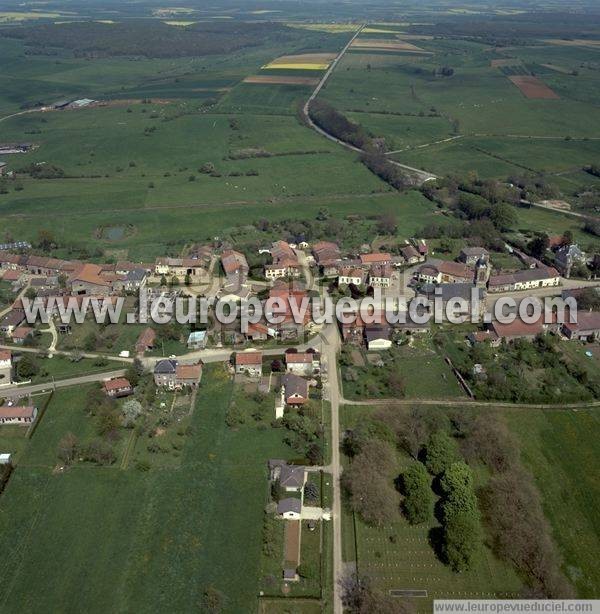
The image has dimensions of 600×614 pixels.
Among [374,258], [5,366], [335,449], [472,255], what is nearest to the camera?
[335,449]

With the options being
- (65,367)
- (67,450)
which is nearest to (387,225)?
(65,367)

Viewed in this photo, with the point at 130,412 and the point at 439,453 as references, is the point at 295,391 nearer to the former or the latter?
the point at 439,453

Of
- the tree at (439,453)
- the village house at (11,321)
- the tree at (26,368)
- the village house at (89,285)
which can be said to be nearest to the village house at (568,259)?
the tree at (439,453)

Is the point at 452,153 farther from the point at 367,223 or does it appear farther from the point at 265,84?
the point at 265,84

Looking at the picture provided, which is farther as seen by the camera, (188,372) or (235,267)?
(235,267)

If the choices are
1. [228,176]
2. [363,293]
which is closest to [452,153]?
[228,176]

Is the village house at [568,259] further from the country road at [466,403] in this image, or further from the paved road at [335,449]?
the paved road at [335,449]

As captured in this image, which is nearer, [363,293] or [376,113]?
[363,293]
